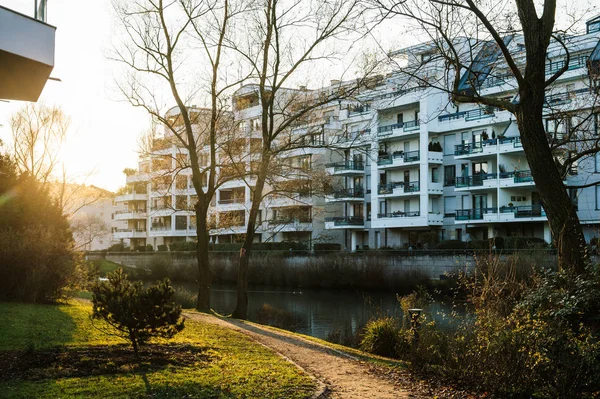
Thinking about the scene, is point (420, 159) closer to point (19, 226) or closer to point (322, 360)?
point (19, 226)

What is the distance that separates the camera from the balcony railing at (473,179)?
48.9 m

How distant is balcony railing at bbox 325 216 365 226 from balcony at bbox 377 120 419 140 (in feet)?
27.9

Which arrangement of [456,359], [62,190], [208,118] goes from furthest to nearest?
[62,190] → [208,118] → [456,359]

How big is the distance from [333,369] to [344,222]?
160 feet

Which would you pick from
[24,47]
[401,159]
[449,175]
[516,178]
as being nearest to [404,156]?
[401,159]

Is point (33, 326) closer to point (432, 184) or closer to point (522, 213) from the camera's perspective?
point (522, 213)

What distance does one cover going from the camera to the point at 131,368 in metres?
9.72

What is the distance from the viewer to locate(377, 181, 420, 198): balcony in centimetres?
5506

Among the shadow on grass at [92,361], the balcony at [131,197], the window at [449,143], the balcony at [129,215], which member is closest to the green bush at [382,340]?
the shadow on grass at [92,361]

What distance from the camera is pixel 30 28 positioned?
9.61 meters

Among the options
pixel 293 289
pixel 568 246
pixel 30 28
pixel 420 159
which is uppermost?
pixel 420 159

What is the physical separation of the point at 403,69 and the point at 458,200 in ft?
137

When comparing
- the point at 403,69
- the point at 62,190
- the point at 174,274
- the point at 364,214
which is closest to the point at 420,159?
the point at 364,214

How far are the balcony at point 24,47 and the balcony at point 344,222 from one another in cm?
4967
